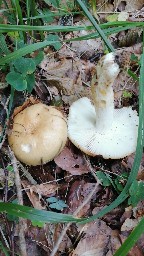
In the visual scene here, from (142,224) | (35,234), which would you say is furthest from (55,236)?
(142,224)

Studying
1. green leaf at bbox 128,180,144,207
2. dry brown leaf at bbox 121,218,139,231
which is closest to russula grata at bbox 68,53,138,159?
green leaf at bbox 128,180,144,207

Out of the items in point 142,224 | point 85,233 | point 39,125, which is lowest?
point 85,233

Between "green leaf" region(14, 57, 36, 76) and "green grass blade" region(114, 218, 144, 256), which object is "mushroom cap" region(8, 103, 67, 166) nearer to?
"green leaf" region(14, 57, 36, 76)

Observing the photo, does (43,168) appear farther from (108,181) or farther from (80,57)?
(80,57)

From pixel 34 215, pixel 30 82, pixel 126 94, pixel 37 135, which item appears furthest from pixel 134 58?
pixel 34 215

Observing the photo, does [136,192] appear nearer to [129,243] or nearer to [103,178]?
[103,178]

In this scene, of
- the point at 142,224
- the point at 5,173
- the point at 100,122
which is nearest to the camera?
the point at 142,224
